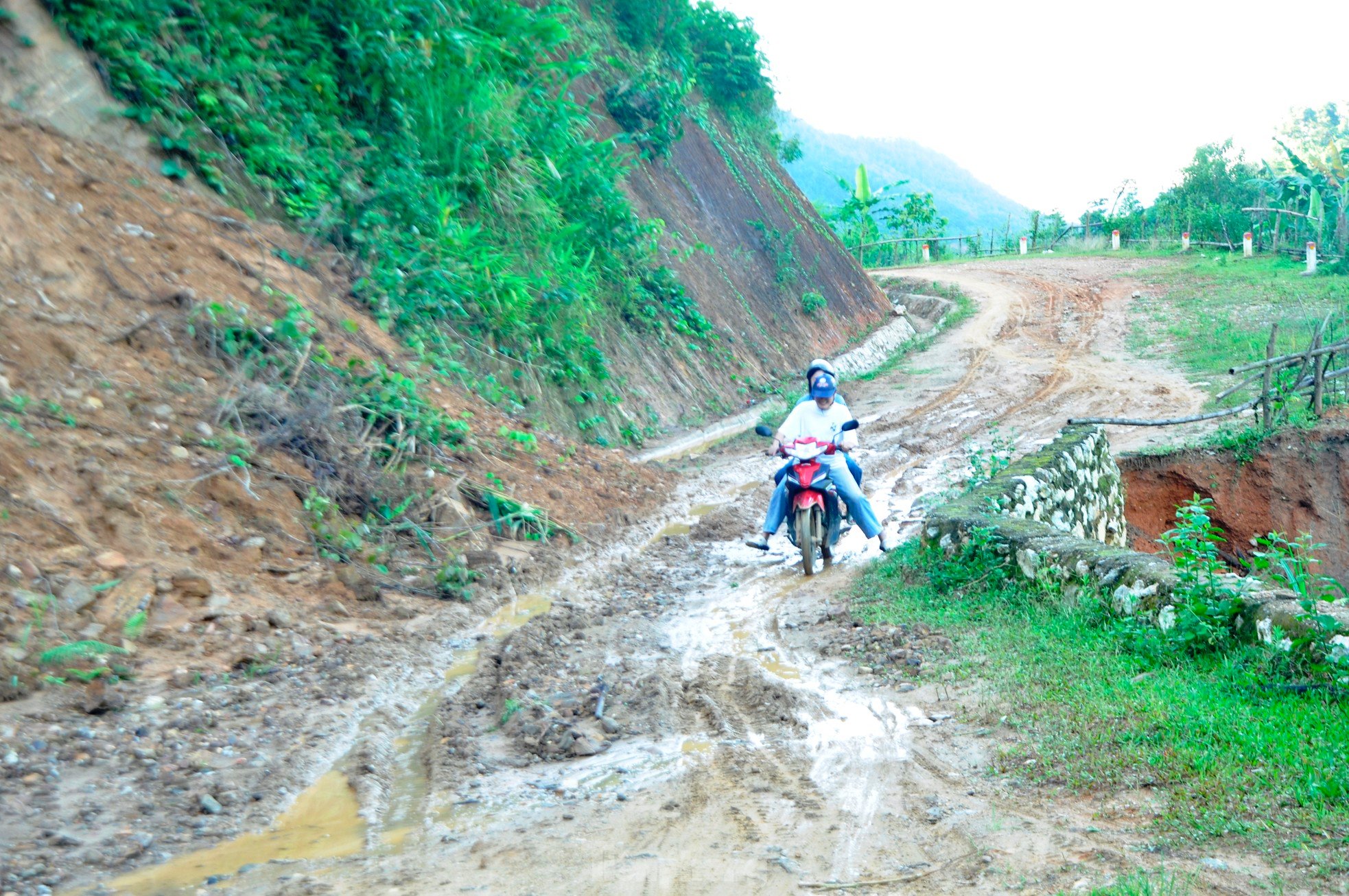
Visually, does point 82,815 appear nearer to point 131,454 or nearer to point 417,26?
point 131,454

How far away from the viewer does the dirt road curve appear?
3408 millimetres

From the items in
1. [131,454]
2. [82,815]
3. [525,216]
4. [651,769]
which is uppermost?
[525,216]

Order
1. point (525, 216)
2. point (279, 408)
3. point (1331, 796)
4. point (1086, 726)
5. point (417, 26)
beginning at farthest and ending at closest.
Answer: point (525, 216) < point (417, 26) < point (279, 408) < point (1086, 726) < point (1331, 796)

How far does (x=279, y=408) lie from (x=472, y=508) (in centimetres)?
173

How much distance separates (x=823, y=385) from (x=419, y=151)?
20.5ft

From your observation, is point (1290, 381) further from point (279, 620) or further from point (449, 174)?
point (279, 620)

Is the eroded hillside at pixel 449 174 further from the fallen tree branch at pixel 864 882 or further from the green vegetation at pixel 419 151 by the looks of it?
the fallen tree branch at pixel 864 882

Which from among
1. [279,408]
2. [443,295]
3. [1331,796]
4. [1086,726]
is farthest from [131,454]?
[1331,796]

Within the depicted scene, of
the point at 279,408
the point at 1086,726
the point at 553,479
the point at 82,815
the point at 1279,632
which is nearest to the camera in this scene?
the point at 82,815

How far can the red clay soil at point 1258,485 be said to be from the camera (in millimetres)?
12344

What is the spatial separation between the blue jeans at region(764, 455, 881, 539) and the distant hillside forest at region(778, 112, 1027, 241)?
77.2m

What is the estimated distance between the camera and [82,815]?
3.77m

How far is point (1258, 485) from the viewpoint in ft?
40.9

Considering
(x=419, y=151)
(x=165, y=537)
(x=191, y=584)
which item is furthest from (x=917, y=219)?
(x=191, y=584)
